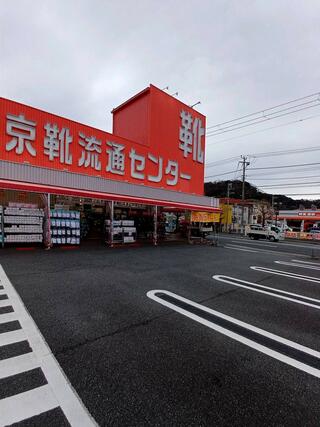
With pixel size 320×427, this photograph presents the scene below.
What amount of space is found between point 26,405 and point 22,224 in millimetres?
9937

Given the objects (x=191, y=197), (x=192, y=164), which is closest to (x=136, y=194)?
(x=191, y=197)

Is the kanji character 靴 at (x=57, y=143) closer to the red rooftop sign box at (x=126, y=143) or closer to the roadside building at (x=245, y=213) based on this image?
the red rooftop sign box at (x=126, y=143)

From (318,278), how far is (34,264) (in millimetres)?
9282

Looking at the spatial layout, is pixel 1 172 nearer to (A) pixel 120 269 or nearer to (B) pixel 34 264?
(B) pixel 34 264

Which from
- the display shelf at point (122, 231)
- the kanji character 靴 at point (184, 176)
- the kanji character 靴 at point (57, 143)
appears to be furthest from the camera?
the kanji character 靴 at point (184, 176)

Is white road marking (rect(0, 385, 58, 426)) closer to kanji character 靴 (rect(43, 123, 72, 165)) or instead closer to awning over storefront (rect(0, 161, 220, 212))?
awning over storefront (rect(0, 161, 220, 212))

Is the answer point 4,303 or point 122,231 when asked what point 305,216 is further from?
point 4,303

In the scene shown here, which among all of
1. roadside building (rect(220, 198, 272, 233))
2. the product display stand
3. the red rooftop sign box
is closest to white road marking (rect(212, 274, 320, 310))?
the product display stand

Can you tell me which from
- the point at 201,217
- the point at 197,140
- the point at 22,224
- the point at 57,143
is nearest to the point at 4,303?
the point at 22,224

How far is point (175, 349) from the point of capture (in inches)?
110

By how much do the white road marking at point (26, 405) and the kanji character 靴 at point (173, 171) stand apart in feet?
52.4

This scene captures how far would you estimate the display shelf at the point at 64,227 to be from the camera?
11008mm

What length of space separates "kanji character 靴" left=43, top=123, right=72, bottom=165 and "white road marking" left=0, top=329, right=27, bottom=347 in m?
10.3

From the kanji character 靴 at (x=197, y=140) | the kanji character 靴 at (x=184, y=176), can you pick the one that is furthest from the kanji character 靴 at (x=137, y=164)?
the kanji character 靴 at (x=197, y=140)
